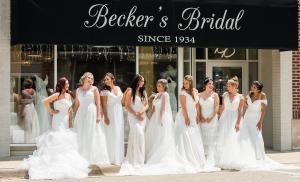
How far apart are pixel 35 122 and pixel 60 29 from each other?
97.3 inches

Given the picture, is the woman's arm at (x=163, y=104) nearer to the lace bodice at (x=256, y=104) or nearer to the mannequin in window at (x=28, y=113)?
the lace bodice at (x=256, y=104)

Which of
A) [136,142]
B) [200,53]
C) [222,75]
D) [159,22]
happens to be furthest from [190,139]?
[222,75]

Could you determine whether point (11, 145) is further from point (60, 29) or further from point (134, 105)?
point (134, 105)

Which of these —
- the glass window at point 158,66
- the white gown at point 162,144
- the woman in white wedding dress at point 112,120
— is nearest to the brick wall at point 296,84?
the glass window at point 158,66

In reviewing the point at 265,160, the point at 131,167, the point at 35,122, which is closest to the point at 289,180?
the point at 265,160

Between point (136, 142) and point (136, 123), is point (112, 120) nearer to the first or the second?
point (136, 123)

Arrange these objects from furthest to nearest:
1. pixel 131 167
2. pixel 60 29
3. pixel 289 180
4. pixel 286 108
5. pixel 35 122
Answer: pixel 286 108 → pixel 35 122 → pixel 60 29 → pixel 131 167 → pixel 289 180

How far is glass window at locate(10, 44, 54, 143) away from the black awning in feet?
3.29

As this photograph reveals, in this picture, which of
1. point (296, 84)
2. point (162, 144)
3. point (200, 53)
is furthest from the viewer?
point (200, 53)

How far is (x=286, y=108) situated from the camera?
1558 cm

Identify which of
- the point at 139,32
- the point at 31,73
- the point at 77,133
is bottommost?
the point at 77,133

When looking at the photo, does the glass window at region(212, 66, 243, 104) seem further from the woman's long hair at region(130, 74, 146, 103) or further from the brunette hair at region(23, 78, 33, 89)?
the woman's long hair at region(130, 74, 146, 103)

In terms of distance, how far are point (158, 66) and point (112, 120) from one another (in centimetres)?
395

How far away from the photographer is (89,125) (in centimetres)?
1148
